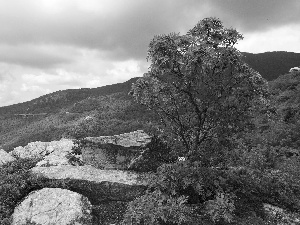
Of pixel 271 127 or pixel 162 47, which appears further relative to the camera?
pixel 271 127

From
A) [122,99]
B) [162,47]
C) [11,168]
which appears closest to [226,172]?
[162,47]

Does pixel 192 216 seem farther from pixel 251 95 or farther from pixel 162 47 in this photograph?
pixel 162 47

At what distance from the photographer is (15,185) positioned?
38.7 feet

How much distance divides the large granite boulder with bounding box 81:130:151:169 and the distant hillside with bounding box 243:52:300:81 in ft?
357

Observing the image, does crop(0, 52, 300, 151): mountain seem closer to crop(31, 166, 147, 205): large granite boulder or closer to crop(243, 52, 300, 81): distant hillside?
crop(243, 52, 300, 81): distant hillside

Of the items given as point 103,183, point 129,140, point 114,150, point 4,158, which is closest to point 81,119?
point 4,158

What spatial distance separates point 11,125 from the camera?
19900cm

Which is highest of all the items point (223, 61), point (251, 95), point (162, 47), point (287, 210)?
point (162, 47)

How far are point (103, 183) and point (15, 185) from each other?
11.8 feet

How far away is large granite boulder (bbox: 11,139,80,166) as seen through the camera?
1461 cm

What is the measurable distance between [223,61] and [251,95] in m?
1.46

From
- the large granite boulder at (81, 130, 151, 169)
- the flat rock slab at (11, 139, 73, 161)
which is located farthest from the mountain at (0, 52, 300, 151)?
the large granite boulder at (81, 130, 151, 169)

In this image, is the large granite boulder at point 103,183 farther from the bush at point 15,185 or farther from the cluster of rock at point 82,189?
the bush at point 15,185

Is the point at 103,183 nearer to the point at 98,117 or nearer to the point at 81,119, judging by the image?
the point at 98,117
